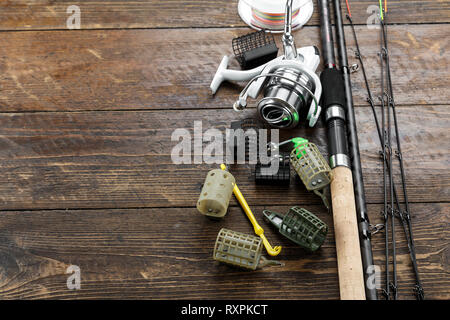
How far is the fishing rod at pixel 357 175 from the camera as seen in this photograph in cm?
122

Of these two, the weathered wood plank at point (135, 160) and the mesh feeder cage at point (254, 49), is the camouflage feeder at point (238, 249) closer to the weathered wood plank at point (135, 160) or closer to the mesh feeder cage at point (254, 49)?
the weathered wood plank at point (135, 160)

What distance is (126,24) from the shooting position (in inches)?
70.1

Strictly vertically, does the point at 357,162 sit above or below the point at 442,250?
above

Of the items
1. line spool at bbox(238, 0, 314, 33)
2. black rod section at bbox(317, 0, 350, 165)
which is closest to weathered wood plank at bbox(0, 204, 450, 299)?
black rod section at bbox(317, 0, 350, 165)

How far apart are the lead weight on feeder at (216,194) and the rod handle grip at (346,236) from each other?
1.05ft

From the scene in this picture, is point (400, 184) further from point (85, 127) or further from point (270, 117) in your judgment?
point (85, 127)

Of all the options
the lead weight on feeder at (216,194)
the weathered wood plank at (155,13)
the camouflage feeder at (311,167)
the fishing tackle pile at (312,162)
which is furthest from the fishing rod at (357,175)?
the lead weight on feeder at (216,194)

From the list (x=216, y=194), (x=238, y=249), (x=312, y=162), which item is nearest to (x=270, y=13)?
(x=312, y=162)

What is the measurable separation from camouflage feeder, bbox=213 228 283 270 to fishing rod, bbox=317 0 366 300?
9.5 inches
